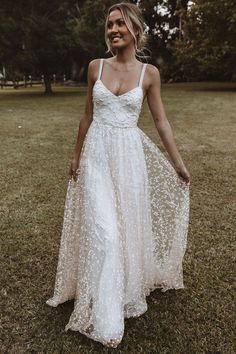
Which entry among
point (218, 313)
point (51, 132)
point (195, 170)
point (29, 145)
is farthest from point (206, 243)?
point (51, 132)

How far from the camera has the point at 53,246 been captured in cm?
477

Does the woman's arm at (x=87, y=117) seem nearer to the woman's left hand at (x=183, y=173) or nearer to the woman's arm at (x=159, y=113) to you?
the woman's arm at (x=159, y=113)

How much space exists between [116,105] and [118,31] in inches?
19.4

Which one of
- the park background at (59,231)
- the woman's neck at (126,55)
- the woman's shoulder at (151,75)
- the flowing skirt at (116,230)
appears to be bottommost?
the park background at (59,231)

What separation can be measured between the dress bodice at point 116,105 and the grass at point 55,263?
1569 millimetres

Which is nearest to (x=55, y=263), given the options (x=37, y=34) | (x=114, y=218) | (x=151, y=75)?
(x=114, y=218)

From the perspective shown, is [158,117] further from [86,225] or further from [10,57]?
[10,57]

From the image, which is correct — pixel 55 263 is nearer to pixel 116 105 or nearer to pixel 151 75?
pixel 116 105

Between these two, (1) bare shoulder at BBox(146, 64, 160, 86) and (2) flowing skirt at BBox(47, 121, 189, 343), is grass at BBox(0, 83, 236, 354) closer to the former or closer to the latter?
(2) flowing skirt at BBox(47, 121, 189, 343)

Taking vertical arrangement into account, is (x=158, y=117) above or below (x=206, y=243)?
above

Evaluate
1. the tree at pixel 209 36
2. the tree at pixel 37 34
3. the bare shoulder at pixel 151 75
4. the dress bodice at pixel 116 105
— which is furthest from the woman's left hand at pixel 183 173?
the tree at pixel 209 36

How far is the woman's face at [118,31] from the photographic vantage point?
2.86 m

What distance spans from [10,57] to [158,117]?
23928mm

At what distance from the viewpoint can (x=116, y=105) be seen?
9.64 ft
